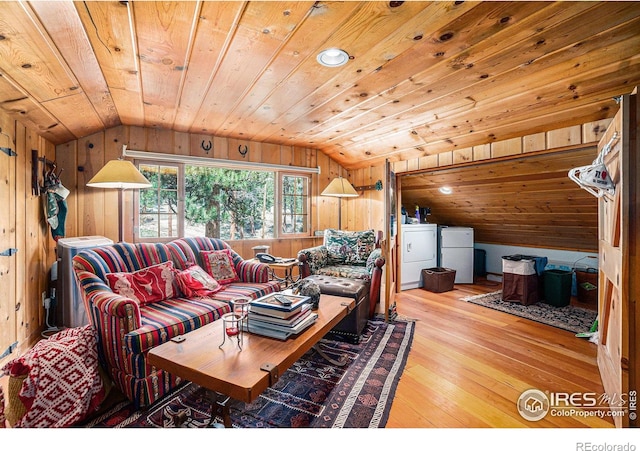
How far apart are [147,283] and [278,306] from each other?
1.26 m

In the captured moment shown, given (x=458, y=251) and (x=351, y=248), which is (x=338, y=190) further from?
(x=458, y=251)

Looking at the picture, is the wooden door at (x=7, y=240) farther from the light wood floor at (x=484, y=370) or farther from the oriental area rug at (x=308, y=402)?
the oriental area rug at (x=308, y=402)

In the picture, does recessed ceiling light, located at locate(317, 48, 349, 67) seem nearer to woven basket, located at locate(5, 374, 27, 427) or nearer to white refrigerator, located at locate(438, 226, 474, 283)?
woven basket, located at locate(5, 374, 27, 427)

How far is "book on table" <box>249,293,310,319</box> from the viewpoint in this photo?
1.55m

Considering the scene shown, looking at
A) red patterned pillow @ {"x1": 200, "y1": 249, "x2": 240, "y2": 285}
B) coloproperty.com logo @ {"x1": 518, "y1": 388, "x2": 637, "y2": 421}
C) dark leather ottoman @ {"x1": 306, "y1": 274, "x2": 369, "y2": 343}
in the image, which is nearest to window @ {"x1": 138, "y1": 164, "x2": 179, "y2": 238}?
red patterned pillow @ {"x1": 200, "y1": 249, "x2": 240, "y2": 285}

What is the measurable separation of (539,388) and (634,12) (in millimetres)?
2111

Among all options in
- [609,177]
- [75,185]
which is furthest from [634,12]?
[75,185]

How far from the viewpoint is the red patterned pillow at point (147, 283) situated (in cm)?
206

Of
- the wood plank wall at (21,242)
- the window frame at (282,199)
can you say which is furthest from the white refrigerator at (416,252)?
the wood plank wall at (21,242)

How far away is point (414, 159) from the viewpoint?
3652 mm

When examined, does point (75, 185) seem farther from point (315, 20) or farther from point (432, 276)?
point (432, 276)

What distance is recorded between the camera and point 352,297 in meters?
2.57

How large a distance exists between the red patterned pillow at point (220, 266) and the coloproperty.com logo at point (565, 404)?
2.38 metres

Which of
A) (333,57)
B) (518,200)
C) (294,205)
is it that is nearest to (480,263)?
(518,200)
